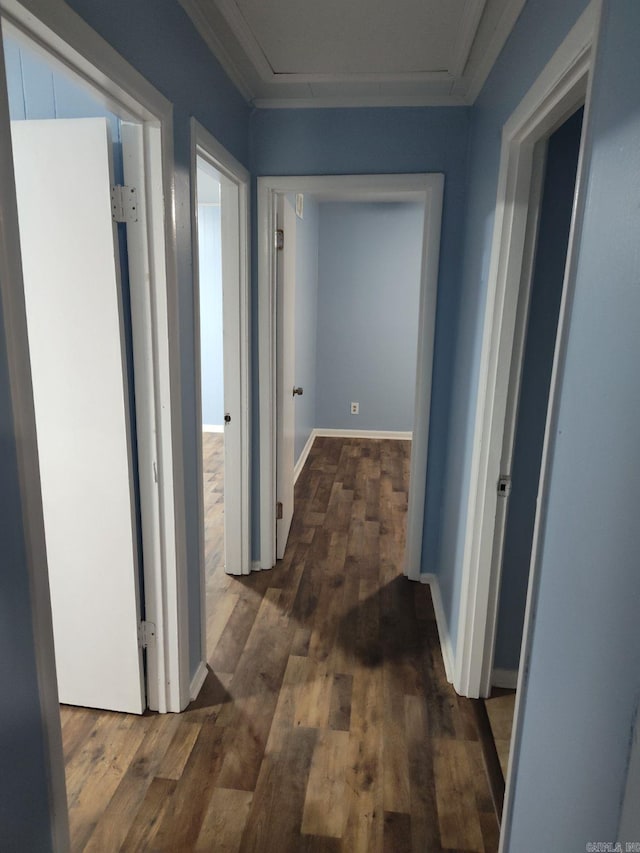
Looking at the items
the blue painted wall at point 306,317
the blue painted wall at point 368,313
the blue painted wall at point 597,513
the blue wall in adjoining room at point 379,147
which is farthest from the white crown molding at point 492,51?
the blue painted wall at point 368,313

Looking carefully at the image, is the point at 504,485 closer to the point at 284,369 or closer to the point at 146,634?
the point at 146,634

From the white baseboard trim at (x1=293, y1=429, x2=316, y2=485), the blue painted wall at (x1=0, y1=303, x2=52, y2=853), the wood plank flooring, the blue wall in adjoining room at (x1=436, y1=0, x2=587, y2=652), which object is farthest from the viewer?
the white baseboard trim at (x1=293, y1=429, x2=316, y2=485)

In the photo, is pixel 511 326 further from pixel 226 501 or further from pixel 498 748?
pixel 226 501

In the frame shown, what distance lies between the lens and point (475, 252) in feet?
7.08

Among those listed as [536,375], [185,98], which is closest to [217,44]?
[185,98]

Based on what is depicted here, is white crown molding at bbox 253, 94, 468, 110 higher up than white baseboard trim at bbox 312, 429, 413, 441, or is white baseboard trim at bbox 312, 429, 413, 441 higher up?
white crown molding at bbox 253, 94, 468, 110

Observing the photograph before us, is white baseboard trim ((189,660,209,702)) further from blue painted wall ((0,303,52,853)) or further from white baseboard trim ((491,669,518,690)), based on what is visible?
white baseboard trim ((491,669,518,690))

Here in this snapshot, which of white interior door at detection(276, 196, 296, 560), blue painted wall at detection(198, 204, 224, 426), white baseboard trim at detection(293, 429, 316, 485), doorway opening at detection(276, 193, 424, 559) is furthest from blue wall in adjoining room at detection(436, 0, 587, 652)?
blue painted wall at detection(198, 204, 224, 426)

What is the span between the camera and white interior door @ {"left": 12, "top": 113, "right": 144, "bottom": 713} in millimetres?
1531

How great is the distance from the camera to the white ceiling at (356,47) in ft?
5.43

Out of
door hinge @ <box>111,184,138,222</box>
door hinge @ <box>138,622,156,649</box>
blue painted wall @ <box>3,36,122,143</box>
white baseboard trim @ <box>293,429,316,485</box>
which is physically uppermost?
blue painted wall @ <box>3,36,122,143</box>

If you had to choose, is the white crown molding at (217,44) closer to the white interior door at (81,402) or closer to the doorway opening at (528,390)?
the white interior door at (81,402)

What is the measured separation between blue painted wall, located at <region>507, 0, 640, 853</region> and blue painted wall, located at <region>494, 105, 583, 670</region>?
2.71ft

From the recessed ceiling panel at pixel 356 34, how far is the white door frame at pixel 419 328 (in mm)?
461
